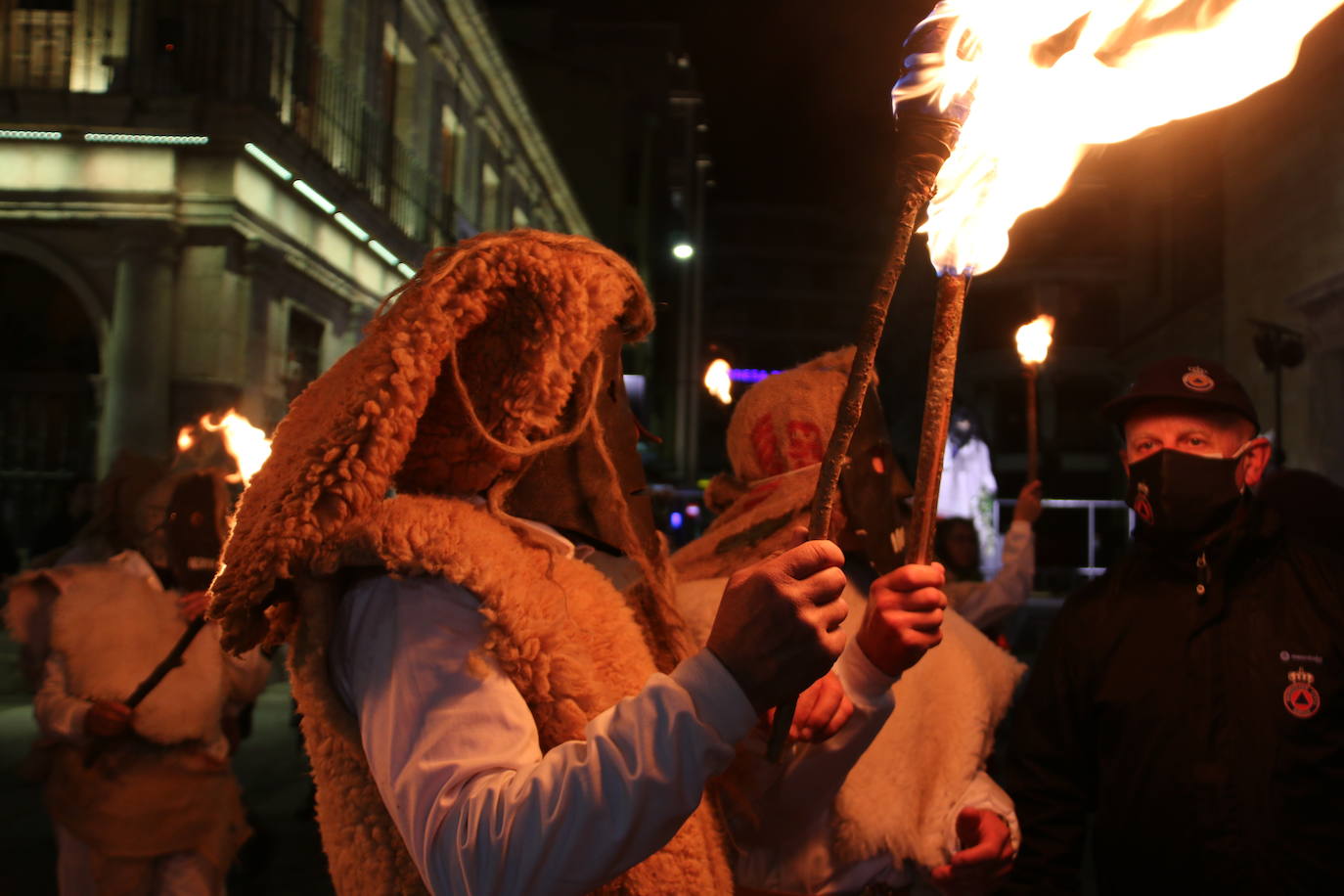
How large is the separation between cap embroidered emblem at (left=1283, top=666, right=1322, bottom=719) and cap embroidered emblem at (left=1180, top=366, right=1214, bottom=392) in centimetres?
79

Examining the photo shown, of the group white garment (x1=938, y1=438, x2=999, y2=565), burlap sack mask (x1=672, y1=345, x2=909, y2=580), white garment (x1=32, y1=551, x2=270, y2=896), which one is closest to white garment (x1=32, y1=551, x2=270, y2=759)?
white garment (x1=32, y1=551, x2=270, y2=896)

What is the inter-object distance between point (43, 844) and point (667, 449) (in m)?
33.5

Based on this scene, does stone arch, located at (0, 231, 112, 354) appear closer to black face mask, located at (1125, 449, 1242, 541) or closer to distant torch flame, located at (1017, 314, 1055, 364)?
distant torch flame, located at (1017, 314, 1055, 364)

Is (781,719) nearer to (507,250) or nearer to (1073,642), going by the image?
(507,250)

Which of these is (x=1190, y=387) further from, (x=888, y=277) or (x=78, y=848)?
(x=78, y=848)

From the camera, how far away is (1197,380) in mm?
2814

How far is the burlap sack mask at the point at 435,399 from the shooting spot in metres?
1.42

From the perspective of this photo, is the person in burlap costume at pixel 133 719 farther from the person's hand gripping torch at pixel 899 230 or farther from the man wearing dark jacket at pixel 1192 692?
the person's hand gripping torch at pixel 899 230

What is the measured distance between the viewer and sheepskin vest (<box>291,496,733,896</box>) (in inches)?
55.8

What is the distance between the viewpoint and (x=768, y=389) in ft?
9.66

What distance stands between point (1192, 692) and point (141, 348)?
37.4 feet

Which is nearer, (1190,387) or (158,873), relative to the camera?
(1190,387)

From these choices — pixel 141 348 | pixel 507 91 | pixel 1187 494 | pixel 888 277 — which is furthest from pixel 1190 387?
pixel 507 91

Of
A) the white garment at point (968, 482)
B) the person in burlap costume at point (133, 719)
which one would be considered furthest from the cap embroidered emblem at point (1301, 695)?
the white garment at point (968, 482)
